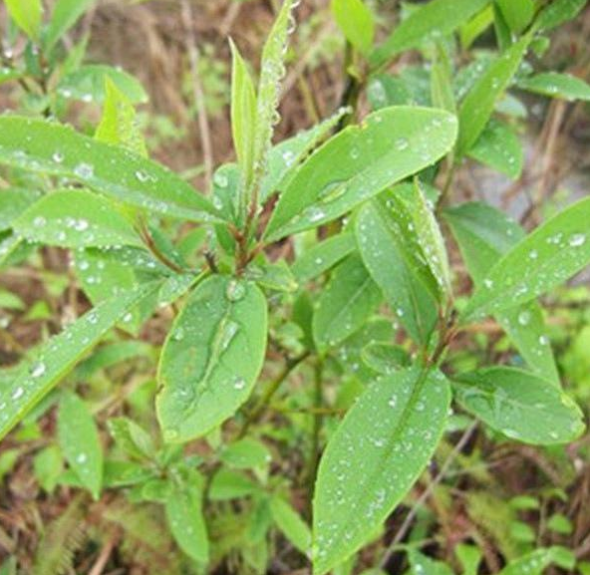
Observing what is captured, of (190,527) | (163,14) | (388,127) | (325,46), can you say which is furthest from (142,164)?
(163,14)

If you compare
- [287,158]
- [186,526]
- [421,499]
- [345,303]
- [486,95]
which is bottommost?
[421,499]

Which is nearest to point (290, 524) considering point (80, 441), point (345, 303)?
point (80, 441)

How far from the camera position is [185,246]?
145 cm

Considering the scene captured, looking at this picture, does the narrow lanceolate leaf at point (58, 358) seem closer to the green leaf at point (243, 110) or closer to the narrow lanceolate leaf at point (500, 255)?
the green leaf at point (243, 110)

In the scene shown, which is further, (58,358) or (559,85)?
(559,85)

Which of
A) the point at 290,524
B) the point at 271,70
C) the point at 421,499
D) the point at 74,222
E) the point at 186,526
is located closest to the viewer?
the point at 271,70

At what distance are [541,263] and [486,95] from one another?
0.36 metres

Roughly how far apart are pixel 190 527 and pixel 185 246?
1.67ft

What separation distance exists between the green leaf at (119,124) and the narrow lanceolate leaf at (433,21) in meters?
0.55

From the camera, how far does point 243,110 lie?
2.84 feet

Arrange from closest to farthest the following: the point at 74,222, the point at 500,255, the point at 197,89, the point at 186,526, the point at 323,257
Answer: the point at 74,222
the point at 323,257
the point at 500,255
the point at 186,526
the point at 197,89

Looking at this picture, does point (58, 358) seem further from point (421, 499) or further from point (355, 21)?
point (421, 499)

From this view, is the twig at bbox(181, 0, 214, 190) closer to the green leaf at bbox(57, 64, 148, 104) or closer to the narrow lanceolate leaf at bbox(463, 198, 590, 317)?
the green leaf at bbox(57, 64, 148, 104)

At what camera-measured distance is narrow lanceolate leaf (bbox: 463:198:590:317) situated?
3.07 feet
